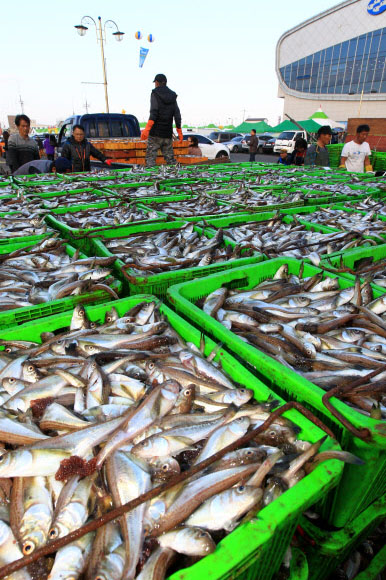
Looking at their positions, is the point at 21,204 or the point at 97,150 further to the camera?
the point at 97,150

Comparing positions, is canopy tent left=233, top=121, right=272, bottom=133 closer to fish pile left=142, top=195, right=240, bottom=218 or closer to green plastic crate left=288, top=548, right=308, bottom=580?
fish pile left=142, top=195, right=240, bottom=218

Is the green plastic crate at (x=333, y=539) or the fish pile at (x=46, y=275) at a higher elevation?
the fish pile at (x=46, y=275)

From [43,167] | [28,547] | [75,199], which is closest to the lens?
[28,547]

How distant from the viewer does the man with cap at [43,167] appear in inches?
343

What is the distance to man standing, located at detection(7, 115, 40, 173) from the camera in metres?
8.50

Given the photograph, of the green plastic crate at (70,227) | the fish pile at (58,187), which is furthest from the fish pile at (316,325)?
the fish pile at (58,187)

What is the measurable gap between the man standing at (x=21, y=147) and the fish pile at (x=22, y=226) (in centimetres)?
487

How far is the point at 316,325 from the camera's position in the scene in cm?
241

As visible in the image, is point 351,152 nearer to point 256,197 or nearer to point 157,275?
point 256,197

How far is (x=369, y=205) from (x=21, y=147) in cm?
832

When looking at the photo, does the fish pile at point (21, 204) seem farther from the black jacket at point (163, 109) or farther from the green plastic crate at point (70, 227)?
the black jacket at point (163, 109)

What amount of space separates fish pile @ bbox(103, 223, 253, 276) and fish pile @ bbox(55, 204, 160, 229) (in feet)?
1.98

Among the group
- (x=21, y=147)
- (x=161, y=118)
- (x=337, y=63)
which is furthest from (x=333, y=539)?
(x=337, y=63)

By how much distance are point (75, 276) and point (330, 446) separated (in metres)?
2.39
